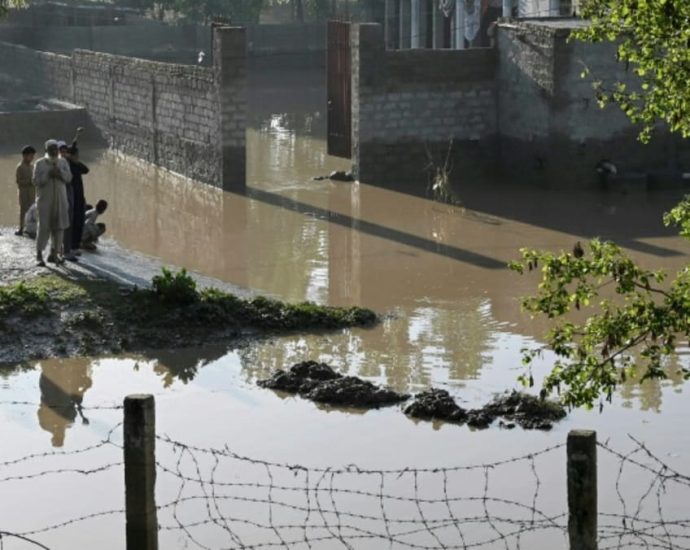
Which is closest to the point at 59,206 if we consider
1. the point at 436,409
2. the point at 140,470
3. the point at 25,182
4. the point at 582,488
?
the point at 25,182

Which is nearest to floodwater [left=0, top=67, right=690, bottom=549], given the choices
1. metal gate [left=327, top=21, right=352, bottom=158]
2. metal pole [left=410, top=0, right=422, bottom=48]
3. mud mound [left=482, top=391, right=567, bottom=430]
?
mud mound [left=482, top=391, right=567, bottom=430]

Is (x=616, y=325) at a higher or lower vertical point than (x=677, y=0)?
lower

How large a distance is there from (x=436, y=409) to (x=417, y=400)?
0.94ft

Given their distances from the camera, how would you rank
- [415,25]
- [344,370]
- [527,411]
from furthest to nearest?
[415,25] → [344,370] → [527,411]

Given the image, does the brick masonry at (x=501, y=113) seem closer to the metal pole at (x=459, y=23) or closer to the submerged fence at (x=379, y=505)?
the metal pole at (x=459, y=23)

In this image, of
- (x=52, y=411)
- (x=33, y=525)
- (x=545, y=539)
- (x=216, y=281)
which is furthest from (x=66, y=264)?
(x=545, y=539)

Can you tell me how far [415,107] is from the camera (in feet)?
86.2

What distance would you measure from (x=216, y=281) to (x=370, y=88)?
856 cm

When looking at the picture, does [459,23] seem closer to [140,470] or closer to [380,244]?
[380,244]

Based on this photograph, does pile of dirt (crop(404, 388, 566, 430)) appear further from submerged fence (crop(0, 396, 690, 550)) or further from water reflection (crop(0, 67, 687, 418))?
water reflection (crop(0, 67, 687, 418))

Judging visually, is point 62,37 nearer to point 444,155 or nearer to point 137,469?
point 444,155

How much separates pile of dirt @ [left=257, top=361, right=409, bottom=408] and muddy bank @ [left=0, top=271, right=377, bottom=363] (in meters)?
1.44

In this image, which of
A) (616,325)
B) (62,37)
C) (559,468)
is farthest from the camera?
(62,37)

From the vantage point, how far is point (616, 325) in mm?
8344
